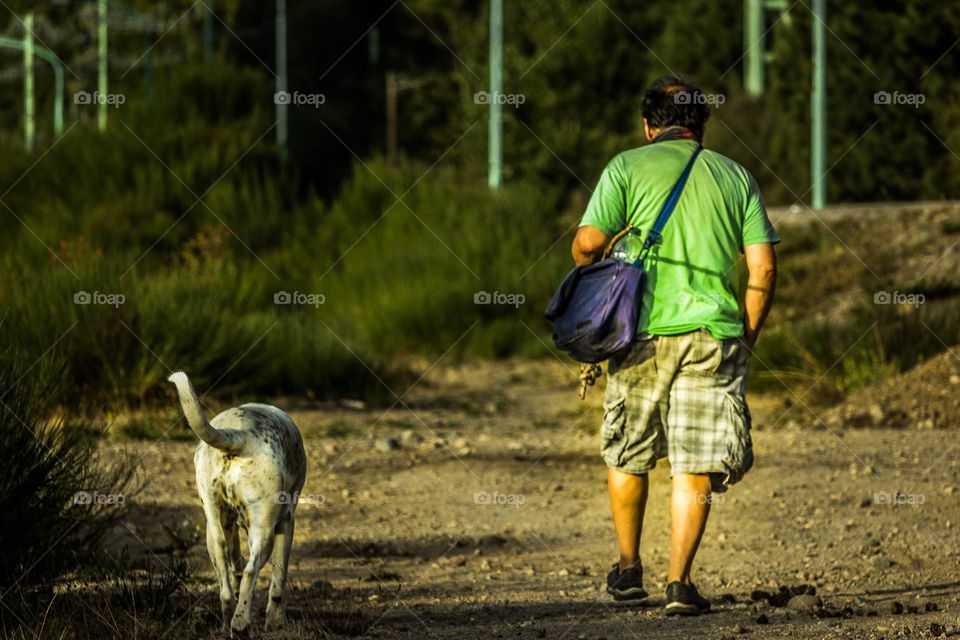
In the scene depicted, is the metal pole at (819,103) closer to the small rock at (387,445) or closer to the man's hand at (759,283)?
the small rock at (387,445)

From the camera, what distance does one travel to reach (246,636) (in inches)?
201

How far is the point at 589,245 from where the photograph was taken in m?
6.06

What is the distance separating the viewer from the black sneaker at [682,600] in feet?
19.5

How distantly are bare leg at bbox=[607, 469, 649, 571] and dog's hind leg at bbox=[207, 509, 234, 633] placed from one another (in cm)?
164

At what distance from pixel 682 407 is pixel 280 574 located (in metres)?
1.66

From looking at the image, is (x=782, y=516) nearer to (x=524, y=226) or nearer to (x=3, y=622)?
(x=3, y=622)

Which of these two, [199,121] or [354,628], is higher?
[199,121]

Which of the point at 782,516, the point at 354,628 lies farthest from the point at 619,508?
the point at 782,516

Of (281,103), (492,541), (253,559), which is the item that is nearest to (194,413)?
(253,559)

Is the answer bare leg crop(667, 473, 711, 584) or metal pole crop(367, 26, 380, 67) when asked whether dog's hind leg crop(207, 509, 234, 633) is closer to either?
bare leg crop(667, 473, 711, 584)

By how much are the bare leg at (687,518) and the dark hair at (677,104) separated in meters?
1.37

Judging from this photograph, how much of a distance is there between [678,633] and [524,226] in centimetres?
1370

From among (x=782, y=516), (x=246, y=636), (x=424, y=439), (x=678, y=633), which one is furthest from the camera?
(x=424, y=439)

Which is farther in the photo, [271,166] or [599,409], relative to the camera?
[271,166]
